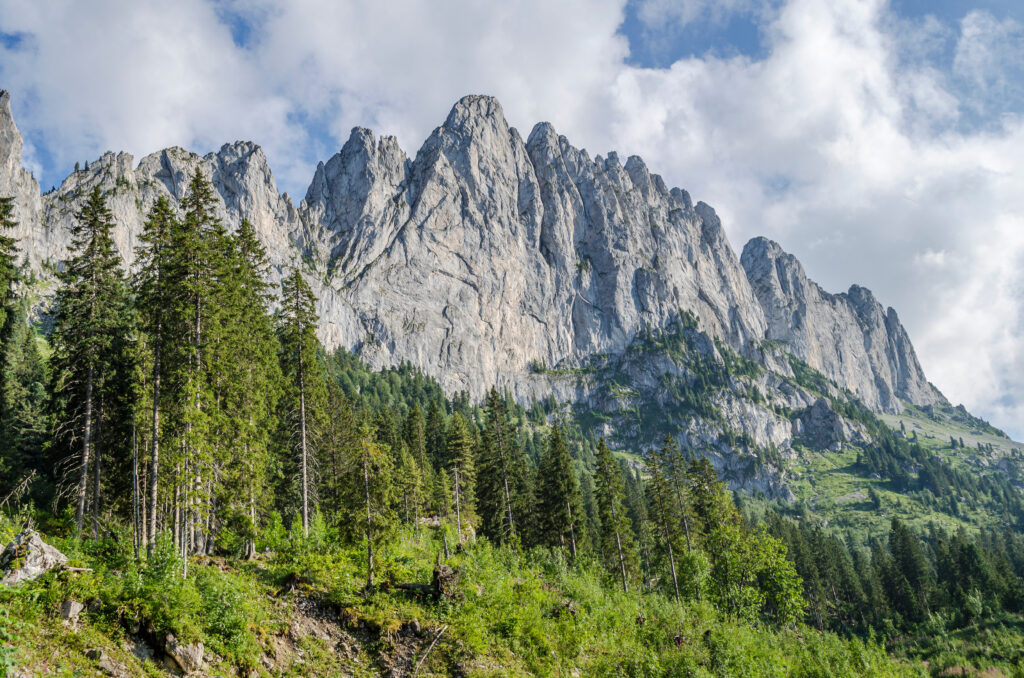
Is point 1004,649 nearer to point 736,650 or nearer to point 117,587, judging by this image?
point 736,650

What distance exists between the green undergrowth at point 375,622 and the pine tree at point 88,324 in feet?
28.7

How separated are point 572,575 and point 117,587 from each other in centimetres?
2533

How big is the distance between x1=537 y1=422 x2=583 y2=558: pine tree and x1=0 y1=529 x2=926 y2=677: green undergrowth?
1798cm

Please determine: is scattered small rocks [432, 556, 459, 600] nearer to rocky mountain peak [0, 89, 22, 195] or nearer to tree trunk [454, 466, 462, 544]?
tree trunk [454, 466, 462, 544]

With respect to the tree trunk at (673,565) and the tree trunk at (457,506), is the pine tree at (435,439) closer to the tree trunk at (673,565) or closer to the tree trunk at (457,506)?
the tree trunk at (457,506)

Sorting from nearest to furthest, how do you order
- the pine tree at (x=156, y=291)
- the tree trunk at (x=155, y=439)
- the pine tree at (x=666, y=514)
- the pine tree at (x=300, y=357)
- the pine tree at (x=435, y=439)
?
the tree trunk at (x=155, y=439) → the pine tree at (x=156, y=291) → the pine tree at (x=300, y=357) → the pine tree at (x=666, y=514) → the pine tree at (x=435, y=439)

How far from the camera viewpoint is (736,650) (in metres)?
24.1

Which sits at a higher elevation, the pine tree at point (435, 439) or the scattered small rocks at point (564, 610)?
the pine tree at point (435, 439)

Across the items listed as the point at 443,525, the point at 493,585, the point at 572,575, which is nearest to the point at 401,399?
the point at 443,525

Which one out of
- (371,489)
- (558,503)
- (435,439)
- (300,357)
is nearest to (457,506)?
(558,503)

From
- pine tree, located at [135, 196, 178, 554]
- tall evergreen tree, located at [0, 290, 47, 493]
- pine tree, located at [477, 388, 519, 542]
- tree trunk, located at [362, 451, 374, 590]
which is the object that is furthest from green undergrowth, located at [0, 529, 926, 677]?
tall evergreen tree, located at [0, 290, 47, 493]

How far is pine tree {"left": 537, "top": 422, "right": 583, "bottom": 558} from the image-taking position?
167 ft

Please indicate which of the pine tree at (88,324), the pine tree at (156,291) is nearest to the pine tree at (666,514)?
the pine tree at (156,291)

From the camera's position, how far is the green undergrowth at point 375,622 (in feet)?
42.1
